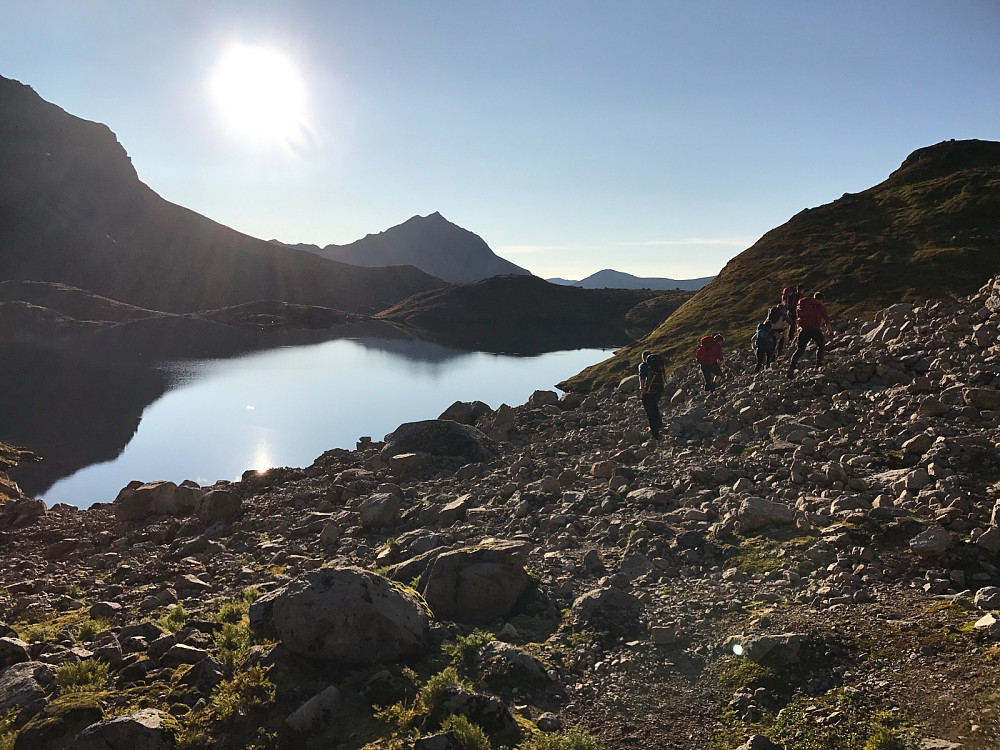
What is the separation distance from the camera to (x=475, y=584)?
11.3 meters

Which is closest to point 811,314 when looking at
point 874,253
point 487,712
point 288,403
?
point 487,712

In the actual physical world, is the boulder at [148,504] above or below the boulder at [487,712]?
below

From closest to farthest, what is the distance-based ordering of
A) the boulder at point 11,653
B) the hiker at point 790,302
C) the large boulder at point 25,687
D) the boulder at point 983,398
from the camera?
the large boulder at point 25,687 → the boulder at point 11,653 → the boulder at point 983,398 → the hiker at point 790,302

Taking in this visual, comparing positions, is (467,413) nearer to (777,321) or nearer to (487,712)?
(777,321)

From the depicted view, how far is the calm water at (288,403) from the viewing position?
4144cm

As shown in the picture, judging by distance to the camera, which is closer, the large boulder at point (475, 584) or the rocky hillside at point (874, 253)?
the large boulder at point (475, 584)

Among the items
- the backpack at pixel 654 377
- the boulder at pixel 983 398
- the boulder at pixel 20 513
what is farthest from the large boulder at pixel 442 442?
the boulder at pixel 983 398

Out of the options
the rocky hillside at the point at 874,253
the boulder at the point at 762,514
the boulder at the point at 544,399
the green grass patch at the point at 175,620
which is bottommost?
the green grass patch at the point at 175,620

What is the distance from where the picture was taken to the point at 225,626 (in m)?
10.9

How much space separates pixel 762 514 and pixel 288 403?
61.2 meters

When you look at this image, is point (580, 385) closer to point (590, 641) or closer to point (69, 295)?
point (590, 641)

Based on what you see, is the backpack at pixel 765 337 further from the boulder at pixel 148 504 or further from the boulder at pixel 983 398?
the boulder at pixel 148 504

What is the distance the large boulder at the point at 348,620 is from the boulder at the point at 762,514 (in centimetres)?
689

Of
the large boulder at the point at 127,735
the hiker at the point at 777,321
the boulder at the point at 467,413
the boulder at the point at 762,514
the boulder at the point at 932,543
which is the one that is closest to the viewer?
the large boulder at the point at 127,735
